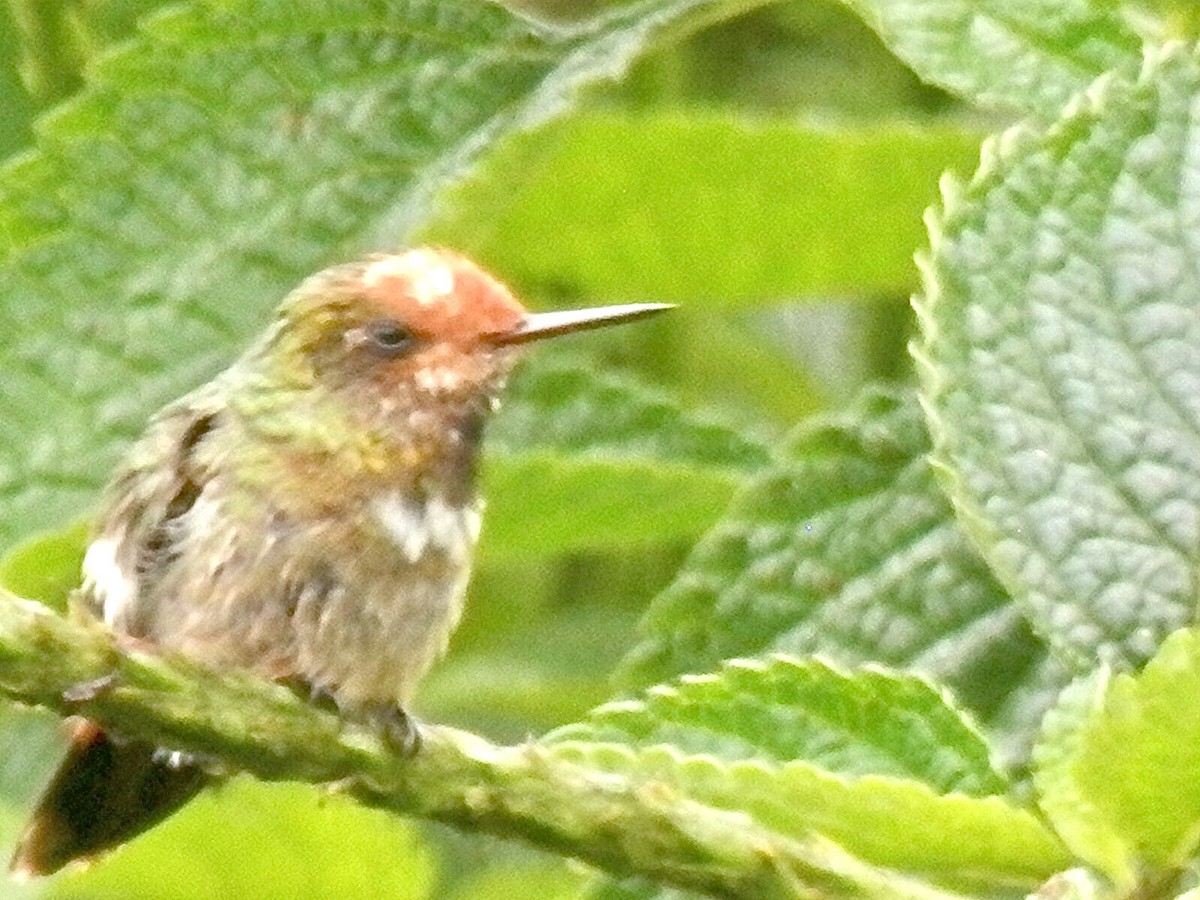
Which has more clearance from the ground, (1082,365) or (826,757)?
(1082,365)

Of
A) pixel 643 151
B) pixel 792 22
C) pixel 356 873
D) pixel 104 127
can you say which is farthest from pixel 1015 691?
pixel 792 22

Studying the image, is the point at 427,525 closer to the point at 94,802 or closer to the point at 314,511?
the point at 314,511

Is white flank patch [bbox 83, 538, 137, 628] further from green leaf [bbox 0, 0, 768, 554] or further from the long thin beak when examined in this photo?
the long thin beak

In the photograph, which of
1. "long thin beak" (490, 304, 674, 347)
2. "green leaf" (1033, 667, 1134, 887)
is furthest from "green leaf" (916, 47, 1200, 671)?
"long thin beak" (490, 304, 674, 347)

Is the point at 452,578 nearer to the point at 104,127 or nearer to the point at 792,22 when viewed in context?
the point at 104,127

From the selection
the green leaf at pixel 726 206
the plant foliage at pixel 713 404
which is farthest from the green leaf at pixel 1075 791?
the green leaf at pixel 726 206

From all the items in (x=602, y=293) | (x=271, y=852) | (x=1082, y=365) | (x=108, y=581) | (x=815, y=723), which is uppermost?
(x=1082, y=365)

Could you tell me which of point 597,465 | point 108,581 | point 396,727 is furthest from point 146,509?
Answer: point 396,727

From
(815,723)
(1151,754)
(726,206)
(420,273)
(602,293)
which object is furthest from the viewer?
(602,293)
